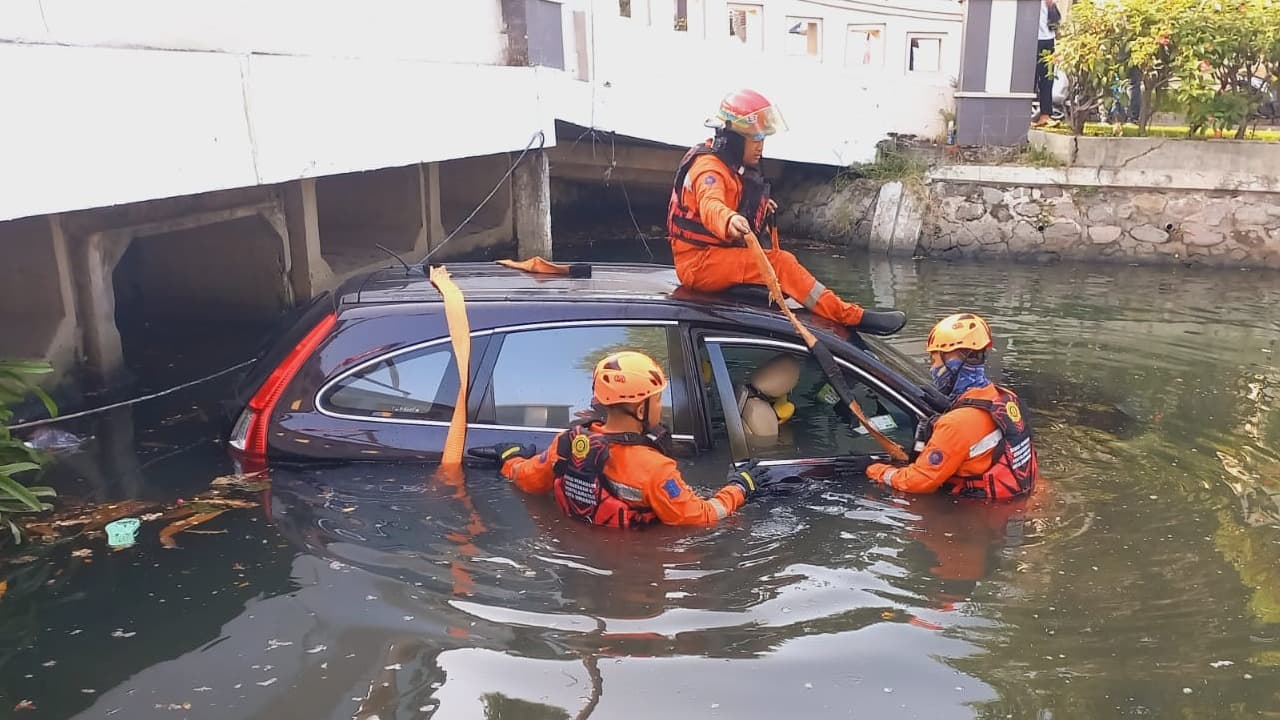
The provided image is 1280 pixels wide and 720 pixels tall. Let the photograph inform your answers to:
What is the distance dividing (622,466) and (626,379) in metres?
0.45

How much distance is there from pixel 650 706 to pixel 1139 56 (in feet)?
40.9

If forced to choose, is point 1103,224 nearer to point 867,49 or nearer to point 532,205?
point 867,49

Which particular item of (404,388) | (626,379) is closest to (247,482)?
(404,388)

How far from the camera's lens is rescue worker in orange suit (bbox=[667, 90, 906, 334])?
16.7 ft

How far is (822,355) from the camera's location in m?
4.61

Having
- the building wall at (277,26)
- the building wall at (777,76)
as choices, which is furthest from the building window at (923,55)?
the building wall at (277,26)

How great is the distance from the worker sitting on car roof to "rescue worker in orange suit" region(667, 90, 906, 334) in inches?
21.7

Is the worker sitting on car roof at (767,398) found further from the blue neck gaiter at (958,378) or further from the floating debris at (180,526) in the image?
the floating debris at (180,526)

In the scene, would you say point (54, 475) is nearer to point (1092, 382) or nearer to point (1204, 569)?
point (1204, 569)

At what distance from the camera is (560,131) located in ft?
39.6

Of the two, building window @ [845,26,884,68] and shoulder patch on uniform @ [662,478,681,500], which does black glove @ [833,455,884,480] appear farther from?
building window @ [845,26,884,68]

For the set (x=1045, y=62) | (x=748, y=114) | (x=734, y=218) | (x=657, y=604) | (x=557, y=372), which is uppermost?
(x=1045, y=62)

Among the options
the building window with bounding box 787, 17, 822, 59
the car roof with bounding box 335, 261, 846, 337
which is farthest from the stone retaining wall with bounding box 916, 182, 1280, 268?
the car roof with bounding box 335, 261, 846, 337

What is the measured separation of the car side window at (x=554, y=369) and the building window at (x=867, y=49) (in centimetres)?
1246
